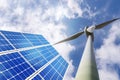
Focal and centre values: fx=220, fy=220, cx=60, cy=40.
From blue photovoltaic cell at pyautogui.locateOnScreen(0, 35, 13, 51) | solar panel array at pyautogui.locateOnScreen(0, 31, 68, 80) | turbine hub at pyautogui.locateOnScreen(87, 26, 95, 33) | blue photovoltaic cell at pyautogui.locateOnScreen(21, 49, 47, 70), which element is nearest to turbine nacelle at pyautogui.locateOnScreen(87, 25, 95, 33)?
turbine hub at pyautogui.locateOnScreen(87, 26, 95, 33)

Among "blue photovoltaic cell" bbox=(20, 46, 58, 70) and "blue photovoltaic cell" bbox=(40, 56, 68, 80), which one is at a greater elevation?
"blue photovoltaic cell" bbox=(20, 46, 58, 70)

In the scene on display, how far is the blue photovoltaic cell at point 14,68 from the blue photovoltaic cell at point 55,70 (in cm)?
406

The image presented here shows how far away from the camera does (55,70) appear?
42625mm

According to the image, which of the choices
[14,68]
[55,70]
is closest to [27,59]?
[14,68]

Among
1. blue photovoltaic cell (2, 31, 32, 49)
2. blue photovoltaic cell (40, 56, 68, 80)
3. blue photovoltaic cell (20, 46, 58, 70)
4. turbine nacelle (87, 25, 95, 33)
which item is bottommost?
blue photovoltaic cell (40, 56, 68, 80)

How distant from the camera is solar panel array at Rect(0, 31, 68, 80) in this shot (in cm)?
2723

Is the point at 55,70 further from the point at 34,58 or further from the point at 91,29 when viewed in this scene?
the point at 91,29

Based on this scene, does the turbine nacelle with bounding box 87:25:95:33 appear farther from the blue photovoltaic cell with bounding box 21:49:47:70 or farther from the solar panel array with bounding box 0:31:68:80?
the blue photovoltaic cell with bounding box 21:49:47:70

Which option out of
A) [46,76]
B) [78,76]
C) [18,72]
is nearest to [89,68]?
[78,76]

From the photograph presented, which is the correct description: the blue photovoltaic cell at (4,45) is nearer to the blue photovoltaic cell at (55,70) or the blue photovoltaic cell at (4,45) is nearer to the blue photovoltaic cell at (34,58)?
the blue photovoltaic cell at (34,58)

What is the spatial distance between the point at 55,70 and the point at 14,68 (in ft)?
50.8

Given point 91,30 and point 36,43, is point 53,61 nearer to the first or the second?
point 36,43

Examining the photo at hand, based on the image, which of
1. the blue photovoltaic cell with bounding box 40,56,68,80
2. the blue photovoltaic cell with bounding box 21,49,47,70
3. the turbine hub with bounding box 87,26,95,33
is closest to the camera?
the turbine hub with bounding box 87,26,95,33

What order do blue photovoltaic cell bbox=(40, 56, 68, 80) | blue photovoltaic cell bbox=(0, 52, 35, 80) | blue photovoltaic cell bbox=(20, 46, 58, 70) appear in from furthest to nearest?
blue photovoltaic cell bbox=(40, 56, 68, 80), blue photovoltaic cell bbox=(20, 46, 58, 70), blue photovoltaic cell bbox=(0, 52, 35, 80)
